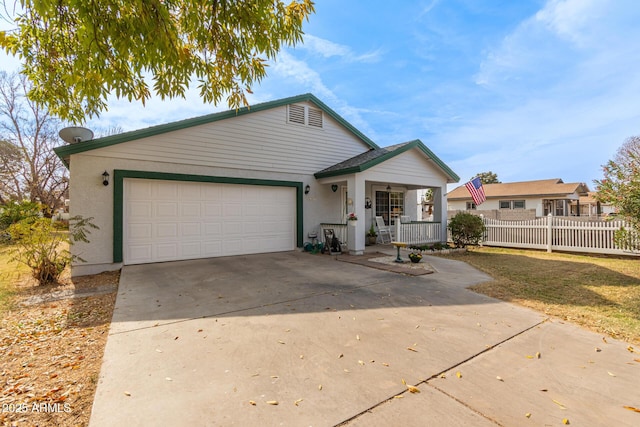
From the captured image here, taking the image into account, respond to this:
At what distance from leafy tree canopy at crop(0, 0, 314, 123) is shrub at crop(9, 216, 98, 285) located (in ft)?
9.25

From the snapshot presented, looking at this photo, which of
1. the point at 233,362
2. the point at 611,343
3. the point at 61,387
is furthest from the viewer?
the point at 611,343

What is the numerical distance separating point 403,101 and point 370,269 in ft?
34.1

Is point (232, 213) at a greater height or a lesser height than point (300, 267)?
greater

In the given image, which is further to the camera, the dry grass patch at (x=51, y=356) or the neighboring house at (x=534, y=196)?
the neighboring house at (x=534, y=196)

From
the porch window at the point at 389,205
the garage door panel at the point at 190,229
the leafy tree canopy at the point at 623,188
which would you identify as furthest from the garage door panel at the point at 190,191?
the leafy tree canopy at the point at 623,188

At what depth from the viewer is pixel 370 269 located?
702cm

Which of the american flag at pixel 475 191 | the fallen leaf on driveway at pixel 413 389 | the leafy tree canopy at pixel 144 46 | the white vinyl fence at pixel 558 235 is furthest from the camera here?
the american flag at pixel 475 191

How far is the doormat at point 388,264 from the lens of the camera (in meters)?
6.69

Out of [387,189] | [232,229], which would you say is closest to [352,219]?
[232,229]

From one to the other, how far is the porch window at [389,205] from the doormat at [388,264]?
151 inches

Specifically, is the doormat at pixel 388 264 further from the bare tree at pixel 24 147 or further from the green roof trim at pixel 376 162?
the bare tree at pixel 24 147

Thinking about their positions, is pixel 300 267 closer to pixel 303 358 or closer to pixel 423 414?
pixel 303 358

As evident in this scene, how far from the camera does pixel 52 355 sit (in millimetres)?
2879

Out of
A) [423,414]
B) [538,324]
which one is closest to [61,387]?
[423,414]
